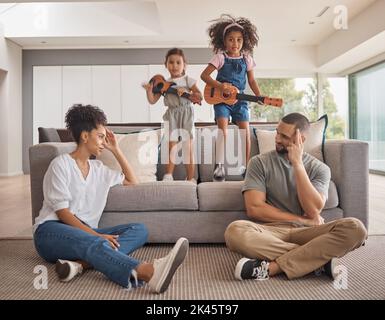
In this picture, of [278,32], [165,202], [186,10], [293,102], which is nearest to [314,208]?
[165,202]

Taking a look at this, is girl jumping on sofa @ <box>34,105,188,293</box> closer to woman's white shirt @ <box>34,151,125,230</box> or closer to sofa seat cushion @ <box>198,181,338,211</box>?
woman's white shirt @ <box>34,151,125,230</box>

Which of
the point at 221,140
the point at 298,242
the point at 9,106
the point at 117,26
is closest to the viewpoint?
the point at 298,242

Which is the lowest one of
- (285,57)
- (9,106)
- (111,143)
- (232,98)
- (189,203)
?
(189,203)

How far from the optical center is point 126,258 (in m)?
1.83

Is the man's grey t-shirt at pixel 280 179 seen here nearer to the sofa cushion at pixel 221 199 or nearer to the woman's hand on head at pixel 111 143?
the sofa cushion at pixel 221 199

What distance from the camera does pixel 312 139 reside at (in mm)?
2916

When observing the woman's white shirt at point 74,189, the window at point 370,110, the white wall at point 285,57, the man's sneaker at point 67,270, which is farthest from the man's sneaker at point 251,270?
the white wall at point 285,57

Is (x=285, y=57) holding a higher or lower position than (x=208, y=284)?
higher

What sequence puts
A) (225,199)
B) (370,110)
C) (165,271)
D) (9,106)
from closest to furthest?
(165,271) < (225,199) < (9,106) < (370,110)

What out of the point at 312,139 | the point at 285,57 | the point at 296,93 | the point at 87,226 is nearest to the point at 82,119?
the point at 87,226

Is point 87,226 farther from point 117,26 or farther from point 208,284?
point 117,26

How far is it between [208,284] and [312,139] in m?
1.39

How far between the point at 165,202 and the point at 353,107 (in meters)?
8.18

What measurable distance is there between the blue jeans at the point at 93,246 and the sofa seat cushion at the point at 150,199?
30 centimetres
